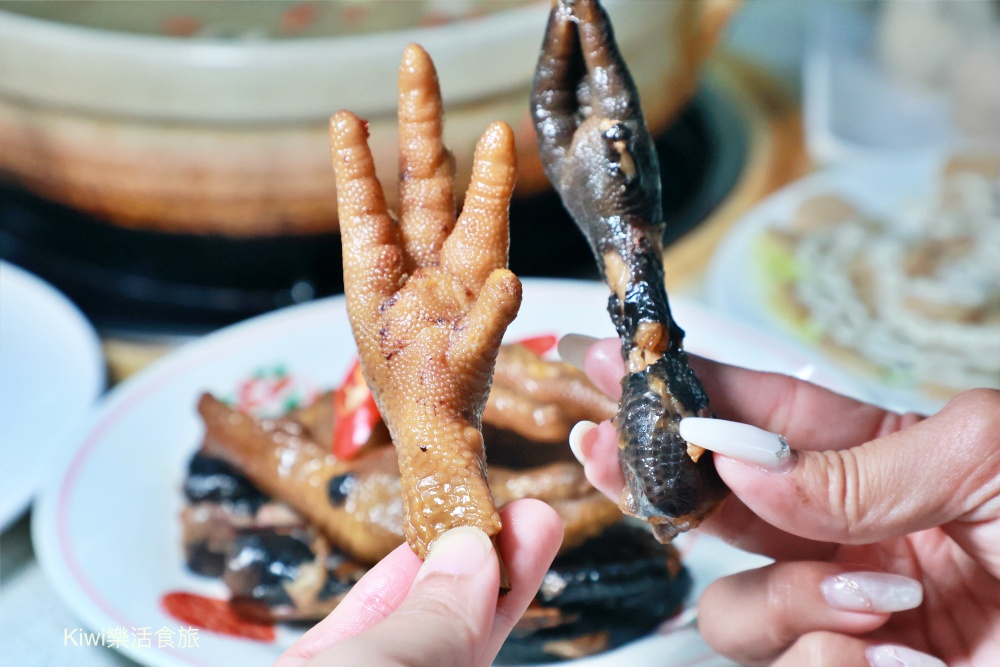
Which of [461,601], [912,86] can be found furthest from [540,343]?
[912,86]

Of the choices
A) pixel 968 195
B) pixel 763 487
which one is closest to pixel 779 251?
pixel 968 195

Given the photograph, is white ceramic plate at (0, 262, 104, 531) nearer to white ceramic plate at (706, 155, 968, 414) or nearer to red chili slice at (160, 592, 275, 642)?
red chili slice at (160, 592, 275, 642)

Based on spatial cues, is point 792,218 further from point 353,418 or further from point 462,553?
point 462,553

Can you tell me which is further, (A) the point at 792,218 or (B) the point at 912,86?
(B) the point at 912,86

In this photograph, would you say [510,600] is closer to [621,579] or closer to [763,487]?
[763,487]

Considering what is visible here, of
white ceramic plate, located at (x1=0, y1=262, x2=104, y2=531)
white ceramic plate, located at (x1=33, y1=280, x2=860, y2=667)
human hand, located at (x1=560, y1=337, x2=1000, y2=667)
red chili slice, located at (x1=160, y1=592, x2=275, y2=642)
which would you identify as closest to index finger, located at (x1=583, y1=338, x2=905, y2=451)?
human hand, located at (x1=560, y1=337, x2=1000, y2=667)

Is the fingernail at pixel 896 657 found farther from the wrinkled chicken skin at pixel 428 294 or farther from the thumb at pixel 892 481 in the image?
the wrinkled chicken skin at pixel 428 294

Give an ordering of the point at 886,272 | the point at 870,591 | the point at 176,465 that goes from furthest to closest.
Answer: the point at 886,272 < the point at 176,465 < the point at 870,591

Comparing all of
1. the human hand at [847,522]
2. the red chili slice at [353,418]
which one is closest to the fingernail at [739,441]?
the human hand at [847,522]
